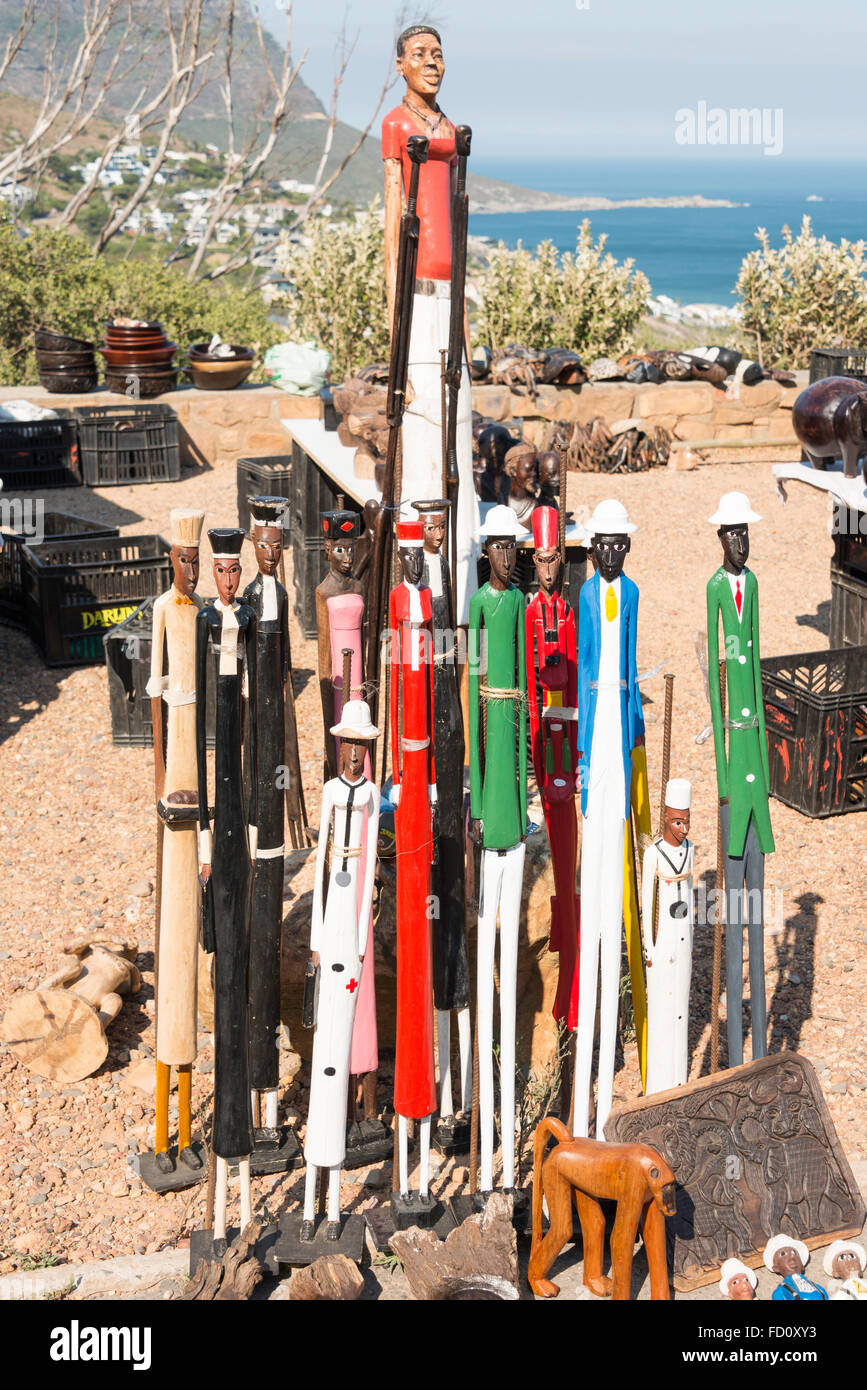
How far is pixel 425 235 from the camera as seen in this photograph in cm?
553

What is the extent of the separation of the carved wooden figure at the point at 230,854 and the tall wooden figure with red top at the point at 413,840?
1.48 ft

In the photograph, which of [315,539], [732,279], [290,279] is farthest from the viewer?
[732,279]

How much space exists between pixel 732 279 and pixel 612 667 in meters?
118

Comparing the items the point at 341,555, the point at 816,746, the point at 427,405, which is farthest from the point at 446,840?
the point at 816,746

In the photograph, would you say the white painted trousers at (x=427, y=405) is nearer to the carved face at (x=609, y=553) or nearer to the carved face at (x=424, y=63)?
the carved face at (x=424, y=63)

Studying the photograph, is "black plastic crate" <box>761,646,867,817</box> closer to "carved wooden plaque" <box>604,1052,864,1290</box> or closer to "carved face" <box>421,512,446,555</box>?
"carved wooden plaque" <box>604,1052,864,1290</box>

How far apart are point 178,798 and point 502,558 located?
1.32 metres

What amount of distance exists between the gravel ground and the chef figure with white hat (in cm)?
90

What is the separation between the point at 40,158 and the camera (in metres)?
26.1

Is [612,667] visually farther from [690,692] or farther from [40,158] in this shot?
[40,158]

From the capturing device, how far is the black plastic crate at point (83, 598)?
9.49 meters

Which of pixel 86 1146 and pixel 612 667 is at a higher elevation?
pixel 612 667

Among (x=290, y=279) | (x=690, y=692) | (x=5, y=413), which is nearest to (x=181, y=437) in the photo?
(x=5, y=413)
